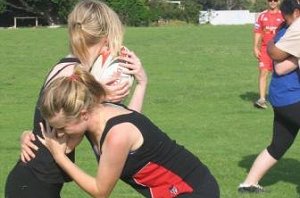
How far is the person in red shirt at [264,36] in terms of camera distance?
12.7 m

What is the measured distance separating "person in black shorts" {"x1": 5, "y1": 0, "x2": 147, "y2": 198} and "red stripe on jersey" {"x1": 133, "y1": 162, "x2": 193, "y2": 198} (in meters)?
0.45

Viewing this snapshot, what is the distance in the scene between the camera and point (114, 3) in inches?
2505

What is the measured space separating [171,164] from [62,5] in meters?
61.2

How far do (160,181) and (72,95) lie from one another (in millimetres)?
629

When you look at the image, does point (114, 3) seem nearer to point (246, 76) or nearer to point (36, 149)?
point (246, 76)

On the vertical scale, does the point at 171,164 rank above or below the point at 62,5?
above

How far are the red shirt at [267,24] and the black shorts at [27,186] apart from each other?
30.3 ft

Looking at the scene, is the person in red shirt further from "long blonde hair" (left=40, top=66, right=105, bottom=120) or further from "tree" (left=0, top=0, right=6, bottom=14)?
"tree" (left=0, top=0, right=6, bottom=14)

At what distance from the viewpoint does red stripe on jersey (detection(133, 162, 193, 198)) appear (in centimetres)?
354

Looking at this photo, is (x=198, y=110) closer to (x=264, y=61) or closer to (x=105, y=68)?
(x=264, y=61)

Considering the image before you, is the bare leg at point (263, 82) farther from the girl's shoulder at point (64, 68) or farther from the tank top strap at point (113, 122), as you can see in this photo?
the tank top strap at point (113, 122)

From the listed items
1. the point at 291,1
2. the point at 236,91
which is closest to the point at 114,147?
the point at 291,1

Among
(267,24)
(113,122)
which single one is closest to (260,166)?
(113,122)

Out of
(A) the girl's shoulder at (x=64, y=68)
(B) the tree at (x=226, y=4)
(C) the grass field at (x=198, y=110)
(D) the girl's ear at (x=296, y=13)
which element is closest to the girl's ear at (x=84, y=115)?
(A) the girl's shoulder at (x=64, y=68)
